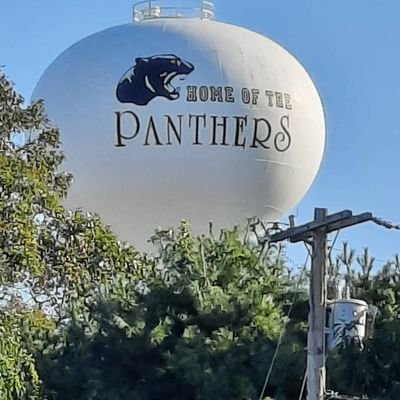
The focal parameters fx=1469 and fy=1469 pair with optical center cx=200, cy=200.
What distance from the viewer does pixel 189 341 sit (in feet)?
61.5

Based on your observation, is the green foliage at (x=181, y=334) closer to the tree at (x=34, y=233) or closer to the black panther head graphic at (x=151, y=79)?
the tree at (x=34, y=233)

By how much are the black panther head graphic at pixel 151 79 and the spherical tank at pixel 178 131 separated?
0.06 ft

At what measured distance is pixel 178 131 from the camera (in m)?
27.0

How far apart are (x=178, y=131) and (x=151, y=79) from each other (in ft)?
3.83

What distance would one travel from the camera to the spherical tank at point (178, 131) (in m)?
27.1

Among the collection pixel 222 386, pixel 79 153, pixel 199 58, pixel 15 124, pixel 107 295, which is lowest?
pixel 222 386

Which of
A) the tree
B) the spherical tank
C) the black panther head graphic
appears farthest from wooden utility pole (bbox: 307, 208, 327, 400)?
the black panther head graphic

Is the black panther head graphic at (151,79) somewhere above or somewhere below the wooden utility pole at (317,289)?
above

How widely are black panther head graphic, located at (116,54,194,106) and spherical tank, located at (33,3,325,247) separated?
0.06 feet

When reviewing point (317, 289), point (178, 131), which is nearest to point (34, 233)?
point (317, 289)

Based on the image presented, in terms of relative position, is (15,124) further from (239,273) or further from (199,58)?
(199,58)

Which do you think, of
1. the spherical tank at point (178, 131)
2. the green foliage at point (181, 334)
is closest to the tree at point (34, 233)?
the green foliage at point (181, 334)

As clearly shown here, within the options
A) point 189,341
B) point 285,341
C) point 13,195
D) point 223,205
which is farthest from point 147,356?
point 223,205

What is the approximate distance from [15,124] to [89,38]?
43.2 ft
